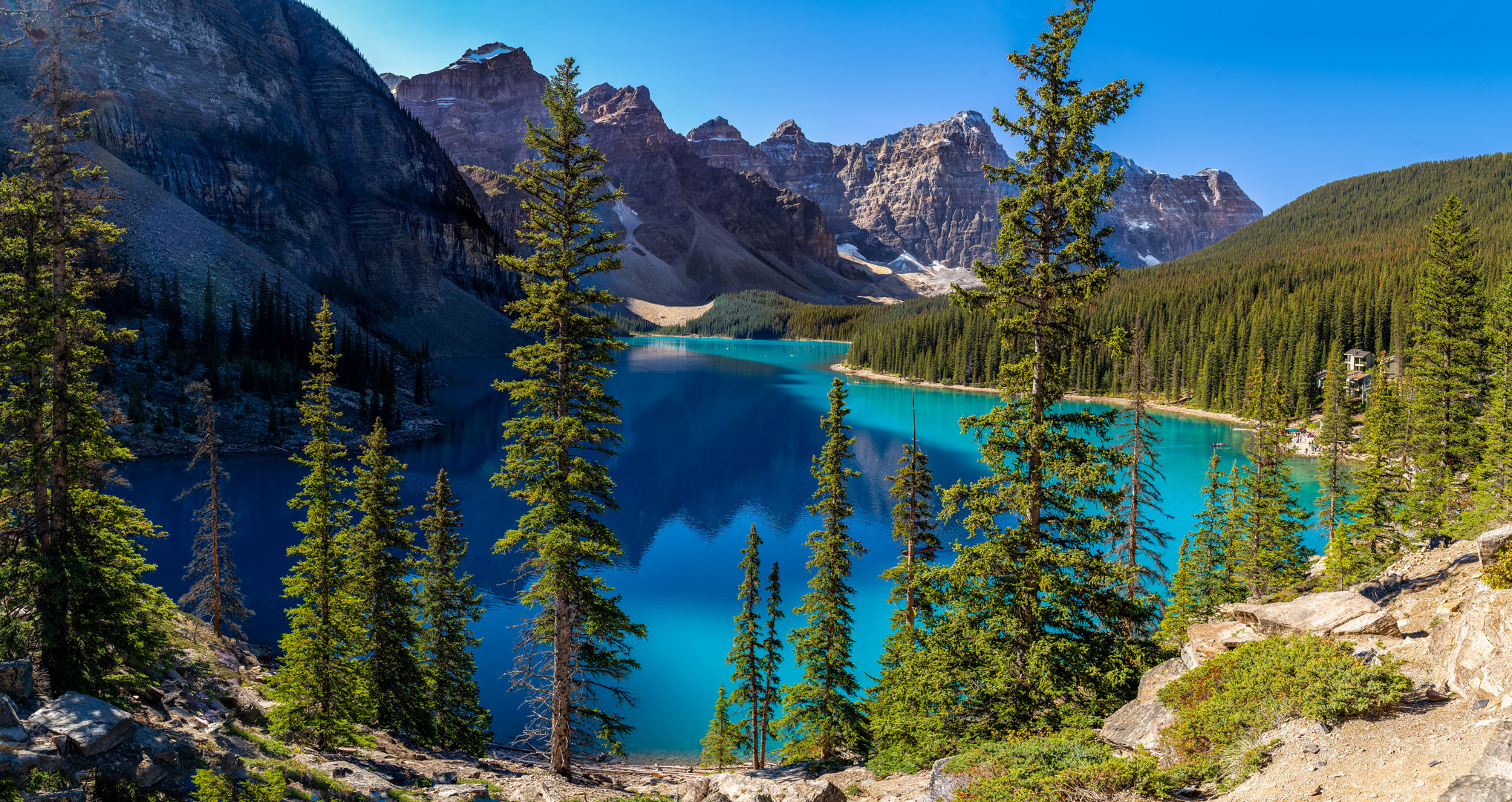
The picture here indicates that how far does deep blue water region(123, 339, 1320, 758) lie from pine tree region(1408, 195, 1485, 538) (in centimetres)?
1442

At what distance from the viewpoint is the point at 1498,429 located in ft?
86.7

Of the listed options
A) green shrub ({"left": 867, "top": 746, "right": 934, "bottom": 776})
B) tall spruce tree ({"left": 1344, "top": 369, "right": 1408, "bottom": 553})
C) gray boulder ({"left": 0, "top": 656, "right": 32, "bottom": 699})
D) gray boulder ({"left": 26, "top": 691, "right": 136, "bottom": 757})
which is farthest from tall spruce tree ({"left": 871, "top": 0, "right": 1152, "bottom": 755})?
tall spruce tree ({"left": 1344, "top": 369, "right": 1408, "bottom": 553})

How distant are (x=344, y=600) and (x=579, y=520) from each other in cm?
708

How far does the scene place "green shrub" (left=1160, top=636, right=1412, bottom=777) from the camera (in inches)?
361

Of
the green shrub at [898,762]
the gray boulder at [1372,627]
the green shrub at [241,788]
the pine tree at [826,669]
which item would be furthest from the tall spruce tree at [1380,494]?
the green shrub at [241,788]

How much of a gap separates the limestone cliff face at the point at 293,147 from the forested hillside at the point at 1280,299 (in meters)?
106

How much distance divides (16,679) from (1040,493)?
57.8 feet

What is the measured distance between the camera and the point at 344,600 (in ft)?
59.2

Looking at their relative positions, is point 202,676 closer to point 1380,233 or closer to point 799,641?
point 799,641

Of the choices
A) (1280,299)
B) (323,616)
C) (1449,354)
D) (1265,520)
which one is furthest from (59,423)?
(1280,299)

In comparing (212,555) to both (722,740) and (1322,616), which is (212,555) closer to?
(722,740)

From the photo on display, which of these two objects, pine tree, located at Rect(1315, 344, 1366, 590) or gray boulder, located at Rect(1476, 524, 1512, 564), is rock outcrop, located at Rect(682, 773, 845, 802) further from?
pine tree, located at Rect(1315, 344, 1366, 590)

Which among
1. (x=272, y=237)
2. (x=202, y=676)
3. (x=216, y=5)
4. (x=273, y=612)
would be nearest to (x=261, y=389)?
(x=273, y=612)

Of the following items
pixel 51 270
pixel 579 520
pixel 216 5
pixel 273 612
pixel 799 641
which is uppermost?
pixel 216 5
